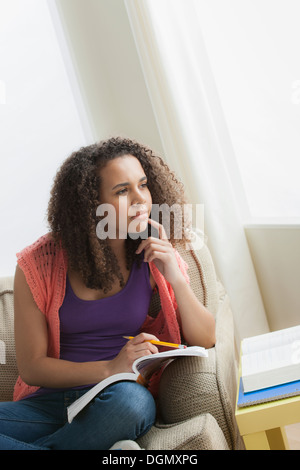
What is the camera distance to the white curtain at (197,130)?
2.18 m

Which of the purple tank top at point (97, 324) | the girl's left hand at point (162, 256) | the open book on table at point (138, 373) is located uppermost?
the girl's left hand at point (162, 256)

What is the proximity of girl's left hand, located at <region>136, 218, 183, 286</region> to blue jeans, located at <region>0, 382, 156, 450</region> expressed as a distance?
1.14 ft

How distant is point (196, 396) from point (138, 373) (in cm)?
16

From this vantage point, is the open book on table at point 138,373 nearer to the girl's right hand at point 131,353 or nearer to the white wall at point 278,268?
the girl's right hand at point 131,353

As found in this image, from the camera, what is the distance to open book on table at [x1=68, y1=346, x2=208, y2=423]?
1329mm

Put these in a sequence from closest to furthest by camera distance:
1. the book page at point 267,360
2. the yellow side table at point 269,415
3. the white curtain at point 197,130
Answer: the yellow side table at point 269,415, the book page at point 267,360, the white curtain at point 197,130

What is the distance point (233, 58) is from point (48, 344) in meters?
1.40

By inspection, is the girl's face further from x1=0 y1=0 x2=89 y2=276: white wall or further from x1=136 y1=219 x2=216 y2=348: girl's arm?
x1=0 y1=0 x2=89 y2=276: white wall

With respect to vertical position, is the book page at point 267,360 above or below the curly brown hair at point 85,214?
below

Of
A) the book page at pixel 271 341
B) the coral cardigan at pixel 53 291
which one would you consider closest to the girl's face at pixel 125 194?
the coral cardigan at pixel 53 291

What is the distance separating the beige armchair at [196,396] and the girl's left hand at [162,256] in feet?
0.60

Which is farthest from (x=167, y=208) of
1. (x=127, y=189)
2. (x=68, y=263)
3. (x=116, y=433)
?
(x=116, y=433)

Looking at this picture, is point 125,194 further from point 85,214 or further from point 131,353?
point 131,353

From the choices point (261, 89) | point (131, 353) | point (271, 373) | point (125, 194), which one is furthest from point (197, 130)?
point (271, 373)
